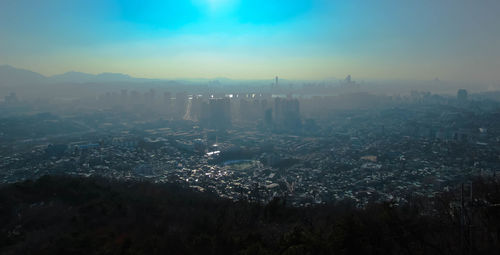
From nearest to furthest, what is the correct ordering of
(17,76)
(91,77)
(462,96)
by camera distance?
(462,96)
(17,76)
(91,77)

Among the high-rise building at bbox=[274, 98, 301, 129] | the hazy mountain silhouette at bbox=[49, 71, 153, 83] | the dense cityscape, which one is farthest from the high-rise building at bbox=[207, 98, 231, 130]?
the hazy mountain silhouette at bbox=[49, 71, 153, 83]

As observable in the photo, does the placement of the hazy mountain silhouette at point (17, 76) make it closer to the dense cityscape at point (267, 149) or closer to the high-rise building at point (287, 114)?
the dense cityscape at point (267, 149)

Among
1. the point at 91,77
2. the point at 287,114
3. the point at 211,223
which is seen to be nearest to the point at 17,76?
the point at 91,77

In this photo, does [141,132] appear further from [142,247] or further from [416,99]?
Result: [416,99]

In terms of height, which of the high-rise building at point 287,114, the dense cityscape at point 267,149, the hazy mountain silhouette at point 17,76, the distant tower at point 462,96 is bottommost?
the dense cityscape at point 267,149

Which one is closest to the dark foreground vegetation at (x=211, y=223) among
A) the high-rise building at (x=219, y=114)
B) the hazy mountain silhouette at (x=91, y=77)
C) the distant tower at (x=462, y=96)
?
the high-rise building at (x=219, y=114)

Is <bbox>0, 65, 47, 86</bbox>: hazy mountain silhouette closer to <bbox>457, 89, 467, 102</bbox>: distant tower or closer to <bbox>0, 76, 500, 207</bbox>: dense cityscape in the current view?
<bbox>0, 76, 500, 207</bbox>: dense cityscape

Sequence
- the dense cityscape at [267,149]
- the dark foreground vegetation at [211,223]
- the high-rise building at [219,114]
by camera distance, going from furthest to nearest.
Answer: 1. the high-rise building at [219,114]
2. the dense cityscape at [267,149]
3. the dark foreground vegetation at [211,223]

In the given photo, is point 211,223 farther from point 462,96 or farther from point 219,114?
point 462,96
